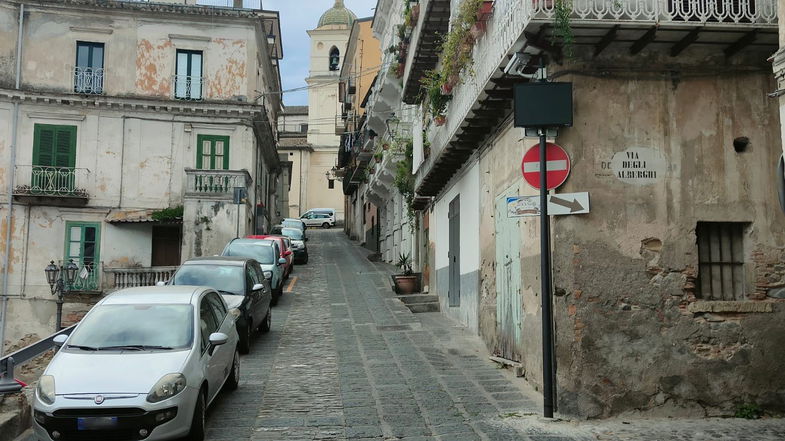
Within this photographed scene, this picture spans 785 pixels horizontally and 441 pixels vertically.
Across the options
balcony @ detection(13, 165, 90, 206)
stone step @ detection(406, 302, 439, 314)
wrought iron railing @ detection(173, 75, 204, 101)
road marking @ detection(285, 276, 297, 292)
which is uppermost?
wrought iron railing @ detection(173, 75, 204, 101)

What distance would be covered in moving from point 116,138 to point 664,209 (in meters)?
25.7

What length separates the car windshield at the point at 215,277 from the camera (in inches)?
551

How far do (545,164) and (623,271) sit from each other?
1634mm

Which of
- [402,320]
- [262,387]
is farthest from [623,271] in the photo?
[402,320]

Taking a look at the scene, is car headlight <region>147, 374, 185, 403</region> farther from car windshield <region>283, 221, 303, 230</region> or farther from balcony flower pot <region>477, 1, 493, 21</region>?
car windshield <region>283, 221, 303, 230</region>

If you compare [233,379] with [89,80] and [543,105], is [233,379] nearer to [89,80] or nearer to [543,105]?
Result: [543,105]

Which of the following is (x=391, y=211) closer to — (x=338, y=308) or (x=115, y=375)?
(x=338, y=308)

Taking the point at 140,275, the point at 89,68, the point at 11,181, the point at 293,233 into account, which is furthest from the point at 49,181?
the point at 293,233

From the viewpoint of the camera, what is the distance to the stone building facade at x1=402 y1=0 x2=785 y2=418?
8477mm

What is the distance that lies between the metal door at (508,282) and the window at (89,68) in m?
23.0

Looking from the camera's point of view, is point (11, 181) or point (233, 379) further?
point (11, 181)

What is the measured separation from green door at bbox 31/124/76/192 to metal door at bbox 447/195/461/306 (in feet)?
58.8

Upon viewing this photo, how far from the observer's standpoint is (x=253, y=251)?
22312 mm

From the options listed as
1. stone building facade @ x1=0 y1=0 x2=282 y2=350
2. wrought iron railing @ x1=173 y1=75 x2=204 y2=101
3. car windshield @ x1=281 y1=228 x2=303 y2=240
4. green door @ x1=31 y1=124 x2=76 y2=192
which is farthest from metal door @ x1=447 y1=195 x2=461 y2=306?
car windshield @ x1=281 y1=228 x2=303 y2=240
